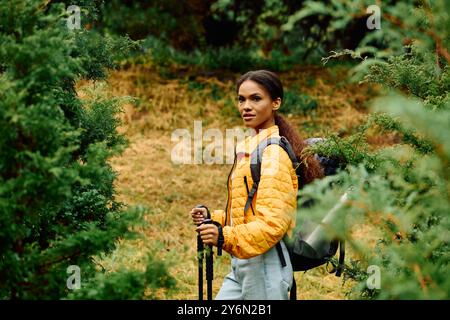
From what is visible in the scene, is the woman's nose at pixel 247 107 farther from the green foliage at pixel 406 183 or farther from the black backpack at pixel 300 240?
the green foliage at pixel 406 183

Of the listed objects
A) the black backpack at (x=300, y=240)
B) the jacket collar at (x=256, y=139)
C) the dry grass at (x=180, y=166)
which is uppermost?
the dry grass at (x=180, y=166)

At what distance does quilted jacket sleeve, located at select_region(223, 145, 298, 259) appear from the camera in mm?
2967

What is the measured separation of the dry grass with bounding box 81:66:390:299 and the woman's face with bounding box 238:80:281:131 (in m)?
2.67

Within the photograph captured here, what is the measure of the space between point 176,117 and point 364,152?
655cm

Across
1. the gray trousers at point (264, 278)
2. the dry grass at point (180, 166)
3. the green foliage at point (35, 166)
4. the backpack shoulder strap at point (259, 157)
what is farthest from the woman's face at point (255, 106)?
the dry grass at point (180, 166)

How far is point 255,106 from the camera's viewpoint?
334 cm

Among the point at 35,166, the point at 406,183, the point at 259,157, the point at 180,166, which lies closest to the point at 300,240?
the point at 259,157

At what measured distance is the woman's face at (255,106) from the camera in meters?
3.33

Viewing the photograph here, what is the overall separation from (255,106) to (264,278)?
0.95 meters

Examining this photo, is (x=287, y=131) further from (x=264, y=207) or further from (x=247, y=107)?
(x=264, y=207)

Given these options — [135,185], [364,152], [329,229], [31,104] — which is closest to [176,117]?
[135,185]

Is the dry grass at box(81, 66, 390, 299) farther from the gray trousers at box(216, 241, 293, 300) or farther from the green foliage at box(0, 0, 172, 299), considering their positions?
the green foliage at box(0, 0, 172, 299)

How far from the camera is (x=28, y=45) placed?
8.20 feet
